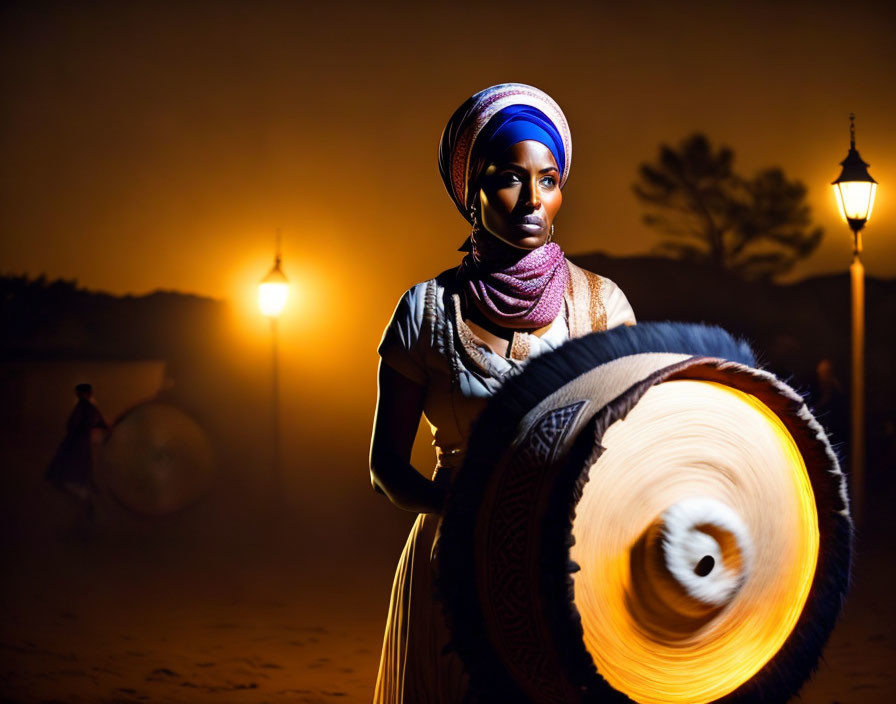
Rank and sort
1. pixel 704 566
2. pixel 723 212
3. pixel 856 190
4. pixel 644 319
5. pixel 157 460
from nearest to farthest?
pixel 704 566
pixel 856 190
pixel 157 460
pixel 644 319
pixel 723 212

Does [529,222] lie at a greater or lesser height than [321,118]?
lesser

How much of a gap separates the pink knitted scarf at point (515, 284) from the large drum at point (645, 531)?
32cm

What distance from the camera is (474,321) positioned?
1438mm

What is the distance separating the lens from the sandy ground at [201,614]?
5.23m

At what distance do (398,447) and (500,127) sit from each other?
18.3 inches

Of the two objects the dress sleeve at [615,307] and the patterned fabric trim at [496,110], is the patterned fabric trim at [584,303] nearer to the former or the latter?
the dress sleeve at [615,307]

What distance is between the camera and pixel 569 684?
39.2 inches

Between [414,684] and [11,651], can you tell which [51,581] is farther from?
[414,684]

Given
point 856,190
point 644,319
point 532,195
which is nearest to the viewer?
point 532,195

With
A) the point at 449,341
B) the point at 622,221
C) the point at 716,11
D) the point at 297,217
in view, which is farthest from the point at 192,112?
the point at 449,341

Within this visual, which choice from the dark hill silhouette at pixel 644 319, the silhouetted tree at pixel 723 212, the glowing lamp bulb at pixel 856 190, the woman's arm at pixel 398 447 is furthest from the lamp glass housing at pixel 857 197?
the woman's arm at pixel 398 447

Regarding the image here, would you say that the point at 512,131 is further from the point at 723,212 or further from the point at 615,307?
the point at 723,212

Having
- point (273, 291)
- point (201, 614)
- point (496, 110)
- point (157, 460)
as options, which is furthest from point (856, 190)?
point (157, 460)

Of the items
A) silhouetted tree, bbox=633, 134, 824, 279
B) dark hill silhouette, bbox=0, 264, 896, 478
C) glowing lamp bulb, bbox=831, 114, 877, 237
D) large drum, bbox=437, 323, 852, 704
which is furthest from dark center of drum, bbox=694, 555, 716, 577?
silhouetted tree, bbox=633, 134, 824, 279
